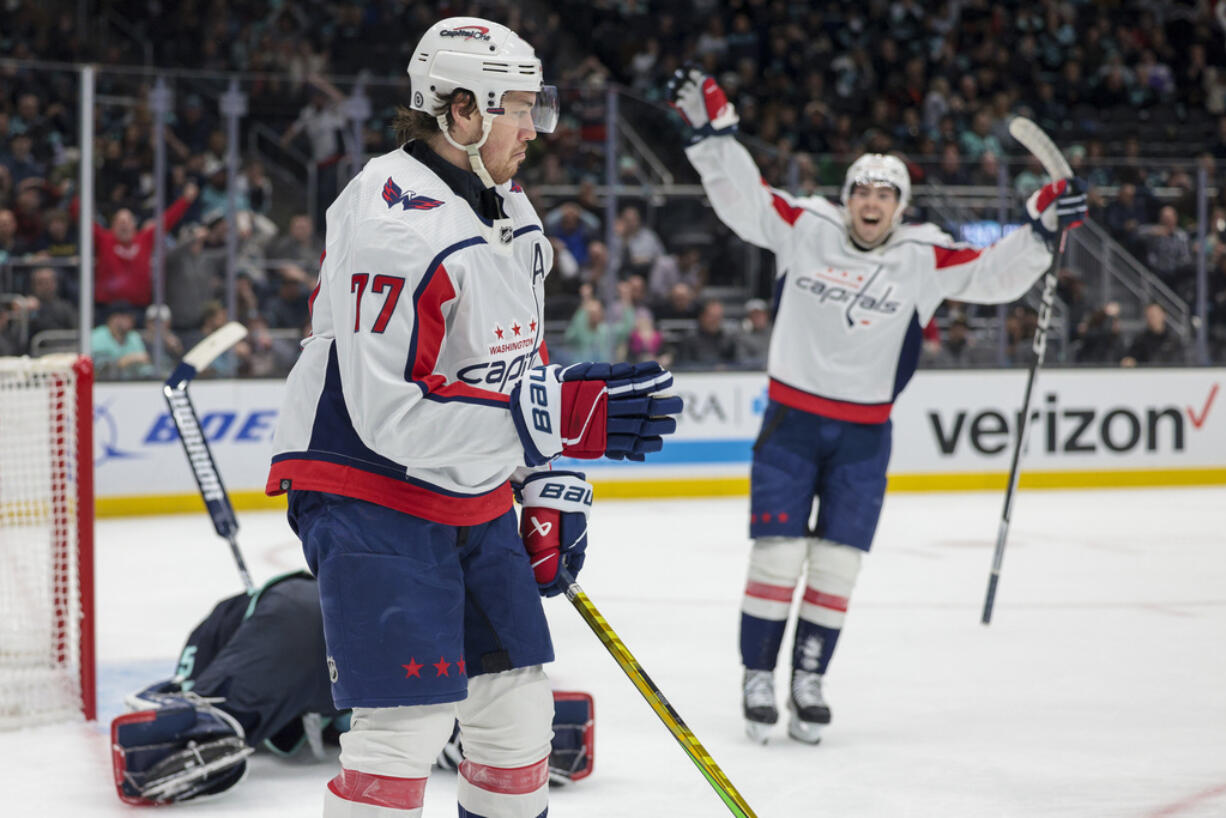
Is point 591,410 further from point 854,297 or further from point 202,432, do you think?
point 202,432

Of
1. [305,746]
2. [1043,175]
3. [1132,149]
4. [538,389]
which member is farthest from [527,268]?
[1132,149]

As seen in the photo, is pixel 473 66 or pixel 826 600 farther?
pixel 826 600

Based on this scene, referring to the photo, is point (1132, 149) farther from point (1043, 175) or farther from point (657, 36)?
point (657, 36)

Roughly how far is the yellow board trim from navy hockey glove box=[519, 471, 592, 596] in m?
5.23

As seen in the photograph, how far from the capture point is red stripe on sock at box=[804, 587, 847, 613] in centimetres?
346

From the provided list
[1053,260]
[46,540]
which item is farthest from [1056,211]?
[46,540]

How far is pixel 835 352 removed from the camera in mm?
3480

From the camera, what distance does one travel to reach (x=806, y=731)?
3359mm

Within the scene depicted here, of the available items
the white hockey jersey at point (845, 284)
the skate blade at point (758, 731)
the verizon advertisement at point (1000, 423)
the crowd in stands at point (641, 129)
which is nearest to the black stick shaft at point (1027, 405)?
the white hockey jersey at point (845, 284)

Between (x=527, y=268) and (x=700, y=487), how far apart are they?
6111 mm

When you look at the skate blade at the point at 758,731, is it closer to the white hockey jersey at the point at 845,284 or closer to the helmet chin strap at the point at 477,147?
the white hockey jersey at the point at 845,284

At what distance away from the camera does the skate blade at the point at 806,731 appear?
3.36 metres

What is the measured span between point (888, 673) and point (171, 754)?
1.99 metres

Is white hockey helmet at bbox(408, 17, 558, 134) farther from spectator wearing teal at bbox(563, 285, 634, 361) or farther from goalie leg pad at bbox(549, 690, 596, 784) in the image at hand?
spectator wearing teal at bbox(563, 285, 634, 361)
